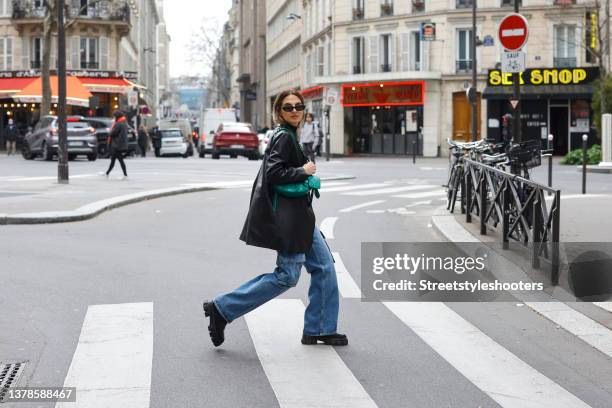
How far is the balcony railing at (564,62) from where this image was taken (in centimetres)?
4838

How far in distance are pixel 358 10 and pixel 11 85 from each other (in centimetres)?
1860

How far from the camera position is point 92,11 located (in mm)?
59188

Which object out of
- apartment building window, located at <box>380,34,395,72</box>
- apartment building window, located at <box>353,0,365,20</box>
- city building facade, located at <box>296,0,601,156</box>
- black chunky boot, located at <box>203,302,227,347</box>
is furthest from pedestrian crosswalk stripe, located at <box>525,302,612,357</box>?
apartment building window, located at <box>353,0,365,20</box>

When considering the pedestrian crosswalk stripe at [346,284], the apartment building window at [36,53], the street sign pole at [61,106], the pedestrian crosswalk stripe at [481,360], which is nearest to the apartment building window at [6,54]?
the apartment building window at [36,53]

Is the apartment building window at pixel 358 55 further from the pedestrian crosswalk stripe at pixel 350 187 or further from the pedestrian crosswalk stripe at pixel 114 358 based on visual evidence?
the pedestrian crosswalk stripe at pixel 114 358

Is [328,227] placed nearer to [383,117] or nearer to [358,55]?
[383,117]

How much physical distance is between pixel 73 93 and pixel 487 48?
66.4 feet

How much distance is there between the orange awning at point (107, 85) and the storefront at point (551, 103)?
19.4 metres

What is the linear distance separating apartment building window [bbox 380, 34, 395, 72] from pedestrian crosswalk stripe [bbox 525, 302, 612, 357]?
45.0 m

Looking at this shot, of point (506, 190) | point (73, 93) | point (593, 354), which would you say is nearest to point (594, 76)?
point (73, 93)

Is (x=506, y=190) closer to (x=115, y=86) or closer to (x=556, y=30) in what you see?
(x=556, y=30)

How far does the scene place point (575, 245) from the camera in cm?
1044

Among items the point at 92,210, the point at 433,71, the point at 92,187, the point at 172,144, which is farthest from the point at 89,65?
the point at 92,210

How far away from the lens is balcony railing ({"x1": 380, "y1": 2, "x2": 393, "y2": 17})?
52.5 metres
